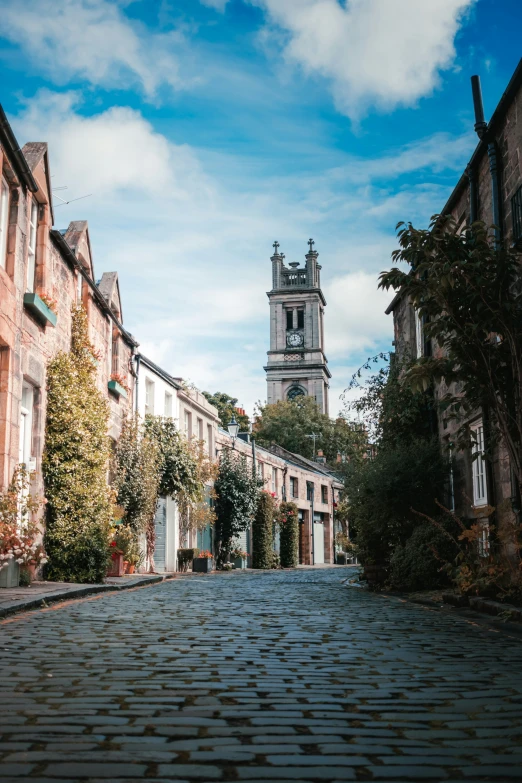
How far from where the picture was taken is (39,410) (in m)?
15.4

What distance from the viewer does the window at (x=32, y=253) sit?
15.2m

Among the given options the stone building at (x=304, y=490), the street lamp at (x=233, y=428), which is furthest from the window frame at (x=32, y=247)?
the stone building at (x=304, y=490)

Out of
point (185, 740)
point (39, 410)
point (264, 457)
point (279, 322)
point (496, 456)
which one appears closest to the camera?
point (185, 740)

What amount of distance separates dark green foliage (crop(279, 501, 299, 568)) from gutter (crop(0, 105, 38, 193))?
2997 cm

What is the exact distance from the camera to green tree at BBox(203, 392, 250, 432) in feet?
219

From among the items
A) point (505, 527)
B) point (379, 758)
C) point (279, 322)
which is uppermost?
point (279, 322)

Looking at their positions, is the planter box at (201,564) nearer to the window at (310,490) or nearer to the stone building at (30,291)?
the stone building at (30,291)

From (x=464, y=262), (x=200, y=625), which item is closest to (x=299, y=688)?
(x=200, y=625)

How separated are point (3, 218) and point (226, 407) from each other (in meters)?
54.6

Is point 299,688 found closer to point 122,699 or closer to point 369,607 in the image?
point 122,699

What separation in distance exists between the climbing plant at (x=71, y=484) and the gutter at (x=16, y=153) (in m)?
3.32

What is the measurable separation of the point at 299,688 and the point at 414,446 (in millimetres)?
11828

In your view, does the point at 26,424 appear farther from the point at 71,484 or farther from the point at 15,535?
the point at 15,535

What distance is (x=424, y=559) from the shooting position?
46.5 ft
